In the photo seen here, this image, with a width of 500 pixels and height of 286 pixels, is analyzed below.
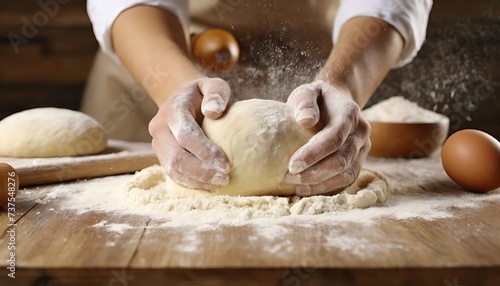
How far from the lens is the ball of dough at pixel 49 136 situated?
1.79 m

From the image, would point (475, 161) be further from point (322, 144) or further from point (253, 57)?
point (253, 57)

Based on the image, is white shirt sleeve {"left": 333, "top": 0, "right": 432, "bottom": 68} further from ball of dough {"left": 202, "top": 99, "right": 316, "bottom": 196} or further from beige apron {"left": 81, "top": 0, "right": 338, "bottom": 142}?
ball of dough {"left": 202, "top": 99, "right": 316, "bottom": 196}

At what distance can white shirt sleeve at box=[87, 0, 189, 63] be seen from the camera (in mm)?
1948

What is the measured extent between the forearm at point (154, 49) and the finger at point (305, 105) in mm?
393

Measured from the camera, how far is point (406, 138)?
6.42 feet

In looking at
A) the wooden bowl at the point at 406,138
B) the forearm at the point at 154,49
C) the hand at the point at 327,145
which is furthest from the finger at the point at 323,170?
the wooden bowl at the point at 406,138

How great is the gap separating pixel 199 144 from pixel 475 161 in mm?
709

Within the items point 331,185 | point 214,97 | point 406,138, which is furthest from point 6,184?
point 406,138

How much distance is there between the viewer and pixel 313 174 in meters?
1.26

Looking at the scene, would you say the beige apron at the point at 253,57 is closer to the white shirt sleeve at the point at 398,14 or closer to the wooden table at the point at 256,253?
the white shirt sleeve at the point at 398,14

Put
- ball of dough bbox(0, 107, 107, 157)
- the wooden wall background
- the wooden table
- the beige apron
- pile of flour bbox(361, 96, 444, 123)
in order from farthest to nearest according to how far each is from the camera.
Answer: the wooden wall background, pile of flour bbox(361, 96, 444, 123), ball of dough bbox(0, 107, 107, 157), the beige apron, the wooden table

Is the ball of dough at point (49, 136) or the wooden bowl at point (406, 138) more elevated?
the wooden bowl at point (406, 138)

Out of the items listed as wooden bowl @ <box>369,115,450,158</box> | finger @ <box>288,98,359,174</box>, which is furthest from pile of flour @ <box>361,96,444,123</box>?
finger @ <box>288,98,359,174</box>

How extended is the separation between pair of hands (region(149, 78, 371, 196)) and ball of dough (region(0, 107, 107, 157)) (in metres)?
0.55
